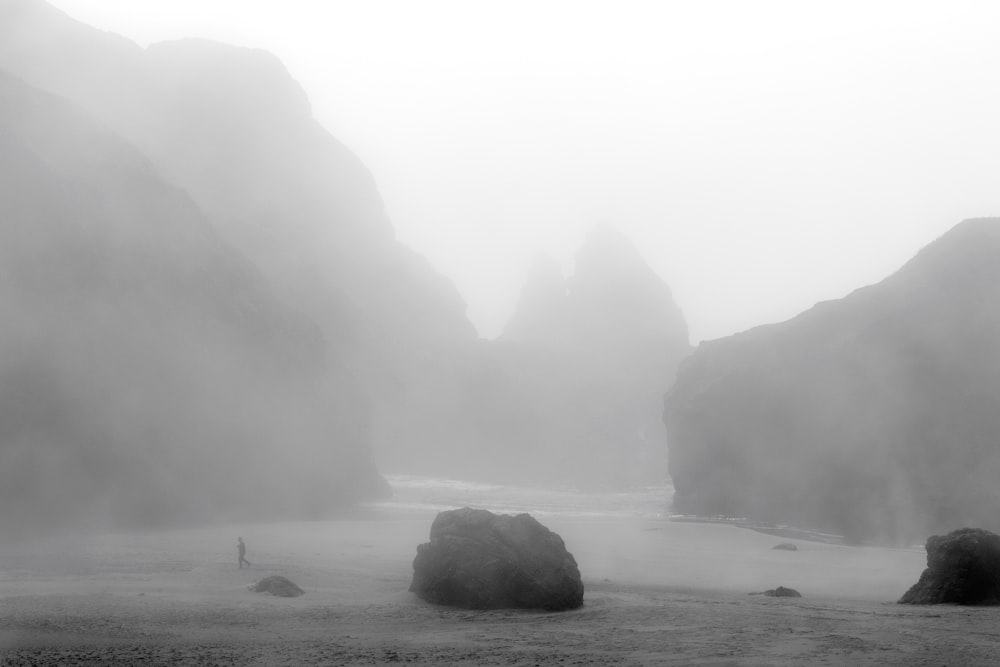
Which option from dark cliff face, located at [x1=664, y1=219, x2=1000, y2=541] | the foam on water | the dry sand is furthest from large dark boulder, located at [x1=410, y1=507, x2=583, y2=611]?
the foam on water

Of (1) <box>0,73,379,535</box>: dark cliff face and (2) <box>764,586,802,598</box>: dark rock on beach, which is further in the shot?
(1) <box>0,73,379,535</box>: dark cliff face

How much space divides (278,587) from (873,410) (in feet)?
125

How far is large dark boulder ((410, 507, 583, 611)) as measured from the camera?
21.1m

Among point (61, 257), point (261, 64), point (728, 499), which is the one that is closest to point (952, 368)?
point (728, 499)

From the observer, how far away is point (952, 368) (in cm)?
4700

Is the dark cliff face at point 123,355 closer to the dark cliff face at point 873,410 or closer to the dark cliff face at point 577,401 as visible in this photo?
the dark cliff face at point 873,410

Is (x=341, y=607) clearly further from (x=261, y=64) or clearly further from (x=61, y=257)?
(x=261, y=64)

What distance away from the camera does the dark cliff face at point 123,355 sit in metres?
38.8

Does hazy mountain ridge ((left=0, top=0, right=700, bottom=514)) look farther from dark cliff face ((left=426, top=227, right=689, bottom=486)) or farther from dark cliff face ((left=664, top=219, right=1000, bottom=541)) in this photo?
dark cliff face ((left=664, top=219, right=1000, bottom=541))

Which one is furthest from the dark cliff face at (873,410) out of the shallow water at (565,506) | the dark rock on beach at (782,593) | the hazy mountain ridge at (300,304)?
the hazy mountain ridge at (300,304)

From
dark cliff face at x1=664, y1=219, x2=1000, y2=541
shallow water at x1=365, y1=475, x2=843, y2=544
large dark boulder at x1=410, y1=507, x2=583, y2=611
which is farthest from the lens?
shallow water at x1=365, y1=475, x2=843, y2=544

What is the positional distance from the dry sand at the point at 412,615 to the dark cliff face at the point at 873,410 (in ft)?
45.1

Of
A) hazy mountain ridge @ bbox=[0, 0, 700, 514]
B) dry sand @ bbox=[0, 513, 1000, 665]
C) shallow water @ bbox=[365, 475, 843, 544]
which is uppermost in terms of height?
hazy mountain ridge @ bbox=[0, 0, 700, 514]

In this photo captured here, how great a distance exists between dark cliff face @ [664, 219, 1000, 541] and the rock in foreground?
110ft
